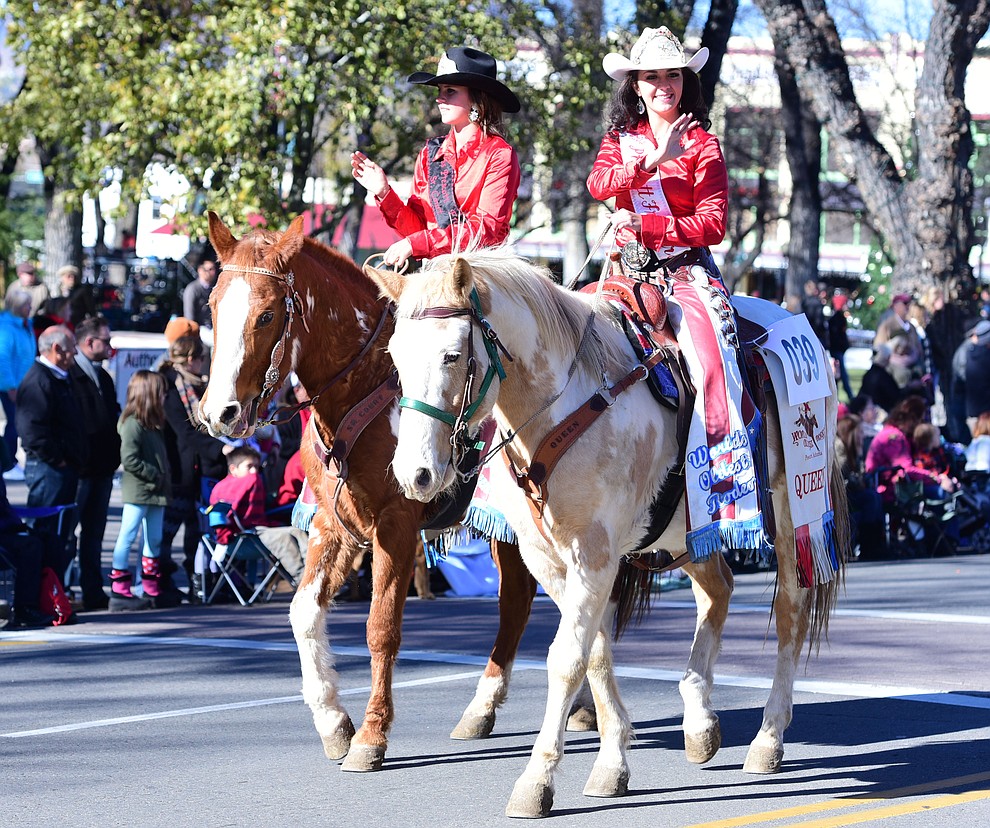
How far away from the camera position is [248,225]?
18109mm

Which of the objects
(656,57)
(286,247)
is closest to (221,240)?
(286,247)

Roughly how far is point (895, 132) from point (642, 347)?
3881cm

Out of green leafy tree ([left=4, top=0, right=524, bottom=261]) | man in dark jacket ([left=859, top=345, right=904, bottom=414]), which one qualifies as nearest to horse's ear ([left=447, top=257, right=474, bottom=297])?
green leafy tree ([left=4, top=0, right=524, bottom=261])

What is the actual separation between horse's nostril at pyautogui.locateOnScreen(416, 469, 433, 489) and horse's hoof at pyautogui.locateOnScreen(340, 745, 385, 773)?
1683 mm

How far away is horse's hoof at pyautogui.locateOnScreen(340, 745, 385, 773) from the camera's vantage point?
6.64 m

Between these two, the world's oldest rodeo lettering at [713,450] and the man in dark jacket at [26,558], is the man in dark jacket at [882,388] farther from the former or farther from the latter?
the world's oldest rodeo lettering at [713,450]

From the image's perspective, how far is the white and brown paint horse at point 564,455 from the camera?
5633mm

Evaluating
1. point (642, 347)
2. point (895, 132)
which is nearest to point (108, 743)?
point (642, 347)

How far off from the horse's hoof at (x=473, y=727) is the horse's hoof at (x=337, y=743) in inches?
28.3

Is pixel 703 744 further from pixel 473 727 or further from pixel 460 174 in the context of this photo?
pixel 460 174

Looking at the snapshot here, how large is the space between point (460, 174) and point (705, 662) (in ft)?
8.56

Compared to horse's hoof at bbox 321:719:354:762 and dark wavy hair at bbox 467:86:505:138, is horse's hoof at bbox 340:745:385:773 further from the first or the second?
dark wavy hair at bbox 467:86:505:138

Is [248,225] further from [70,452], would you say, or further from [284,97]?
[70,452]

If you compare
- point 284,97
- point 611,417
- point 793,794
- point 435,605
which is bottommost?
point 435,605
